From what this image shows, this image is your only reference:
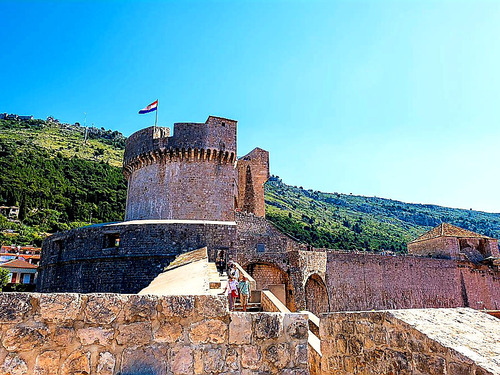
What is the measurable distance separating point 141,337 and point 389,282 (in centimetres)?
2851

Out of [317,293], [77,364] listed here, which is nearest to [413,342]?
[77,364]

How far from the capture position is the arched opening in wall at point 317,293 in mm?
22969

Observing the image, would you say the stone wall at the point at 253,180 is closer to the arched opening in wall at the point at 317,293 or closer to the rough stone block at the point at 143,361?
the arched opening in wall at the point at 317,293

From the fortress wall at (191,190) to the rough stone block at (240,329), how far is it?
18403mm

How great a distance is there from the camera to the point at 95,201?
205ft

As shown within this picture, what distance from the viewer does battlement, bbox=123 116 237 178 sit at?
21734 millimetres

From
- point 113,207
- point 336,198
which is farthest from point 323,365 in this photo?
point 336,198

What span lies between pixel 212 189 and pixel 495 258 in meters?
29.0

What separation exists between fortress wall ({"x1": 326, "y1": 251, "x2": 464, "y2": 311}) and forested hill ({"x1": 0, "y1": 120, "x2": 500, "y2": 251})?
25.2 metres

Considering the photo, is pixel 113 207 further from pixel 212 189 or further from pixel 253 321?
pixel 253 321

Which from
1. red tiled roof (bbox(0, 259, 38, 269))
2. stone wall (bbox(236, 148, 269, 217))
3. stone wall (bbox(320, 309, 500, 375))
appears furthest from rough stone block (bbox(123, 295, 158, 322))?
red tiled roof (bbox(0, 259, 38, 269))

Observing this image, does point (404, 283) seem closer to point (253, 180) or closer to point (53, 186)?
point (253, 180)

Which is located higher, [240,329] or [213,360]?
[240,329]

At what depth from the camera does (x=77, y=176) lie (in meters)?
69.4
